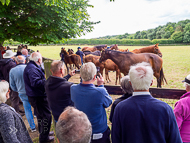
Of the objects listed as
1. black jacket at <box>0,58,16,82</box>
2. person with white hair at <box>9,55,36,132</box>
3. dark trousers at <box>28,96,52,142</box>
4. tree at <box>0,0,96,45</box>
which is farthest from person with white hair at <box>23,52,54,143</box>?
tree at <box>0,0,96,45</box>

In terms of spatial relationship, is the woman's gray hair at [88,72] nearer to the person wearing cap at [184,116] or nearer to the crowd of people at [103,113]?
the crowd of people at [103,113]

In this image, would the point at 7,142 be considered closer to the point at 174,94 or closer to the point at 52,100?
the point at 52,100

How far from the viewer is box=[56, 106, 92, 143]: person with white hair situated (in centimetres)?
92

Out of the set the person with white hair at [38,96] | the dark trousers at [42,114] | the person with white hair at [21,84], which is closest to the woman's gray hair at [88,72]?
the person with white hair at [38,96]

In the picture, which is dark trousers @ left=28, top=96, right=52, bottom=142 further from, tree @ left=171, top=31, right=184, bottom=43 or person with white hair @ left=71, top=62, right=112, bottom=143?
tree @ left=171, top=31, right=184, bottom=43

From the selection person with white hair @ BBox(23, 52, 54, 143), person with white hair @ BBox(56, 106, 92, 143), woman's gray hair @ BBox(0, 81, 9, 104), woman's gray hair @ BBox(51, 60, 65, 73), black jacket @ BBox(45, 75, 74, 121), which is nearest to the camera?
person with white hair @ BBox(56, 106, 92, 143)

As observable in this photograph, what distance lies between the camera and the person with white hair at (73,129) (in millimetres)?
918

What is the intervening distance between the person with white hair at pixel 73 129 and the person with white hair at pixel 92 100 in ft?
3.07

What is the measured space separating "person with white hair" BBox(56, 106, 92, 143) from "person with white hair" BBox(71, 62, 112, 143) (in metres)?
→ 0.94

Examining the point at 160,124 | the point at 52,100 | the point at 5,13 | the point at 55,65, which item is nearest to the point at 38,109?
the point at 52,100

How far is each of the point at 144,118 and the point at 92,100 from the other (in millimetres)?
786

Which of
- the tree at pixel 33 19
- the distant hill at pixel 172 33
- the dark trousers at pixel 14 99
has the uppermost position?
the distant hill at pixel 172 33

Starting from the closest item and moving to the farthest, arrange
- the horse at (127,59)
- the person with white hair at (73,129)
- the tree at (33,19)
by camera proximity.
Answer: the person with white hair at (73,129) < the tree at (33,19) < the horse at (127,59)

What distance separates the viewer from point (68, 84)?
7.93ft
